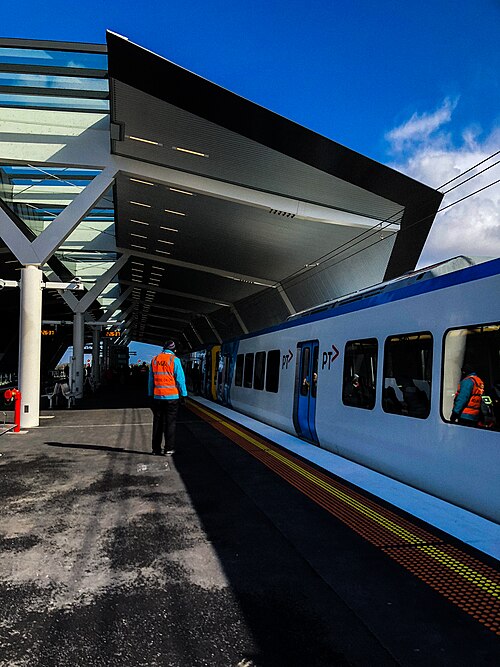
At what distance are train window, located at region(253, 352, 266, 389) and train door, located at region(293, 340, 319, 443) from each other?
3.35m

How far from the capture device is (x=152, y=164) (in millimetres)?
15180

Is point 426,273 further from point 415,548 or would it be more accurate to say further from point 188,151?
point 188,151

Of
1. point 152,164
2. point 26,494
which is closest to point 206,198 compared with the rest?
point 152,164

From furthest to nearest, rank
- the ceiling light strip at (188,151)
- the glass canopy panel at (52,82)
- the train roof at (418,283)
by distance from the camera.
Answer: the ceiling light strip at (188,151), the glass canopy panel at (52,82), the train roof at (418,283)

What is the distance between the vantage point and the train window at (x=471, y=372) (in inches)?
204

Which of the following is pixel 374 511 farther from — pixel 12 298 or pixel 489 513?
pixel 12 298

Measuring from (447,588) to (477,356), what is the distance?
2.55m

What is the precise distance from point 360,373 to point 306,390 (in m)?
2.74

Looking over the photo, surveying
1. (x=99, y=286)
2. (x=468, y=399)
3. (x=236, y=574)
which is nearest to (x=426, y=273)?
(x=468, y=399)

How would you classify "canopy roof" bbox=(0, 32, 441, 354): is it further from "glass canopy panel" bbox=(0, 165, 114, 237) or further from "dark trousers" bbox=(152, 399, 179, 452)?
"dark trousers" bbox=(152, 399, 179, 452)

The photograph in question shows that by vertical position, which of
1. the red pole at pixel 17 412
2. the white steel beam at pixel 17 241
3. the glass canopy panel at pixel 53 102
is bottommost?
the red pole at pixel 17 412

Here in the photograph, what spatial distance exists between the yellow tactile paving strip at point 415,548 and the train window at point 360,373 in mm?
1388

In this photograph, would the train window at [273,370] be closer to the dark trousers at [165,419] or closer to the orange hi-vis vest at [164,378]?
the dark trousers at [165,419]

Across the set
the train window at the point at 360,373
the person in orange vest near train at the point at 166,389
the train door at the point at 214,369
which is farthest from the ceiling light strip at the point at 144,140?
the train door at the point at 214,369
